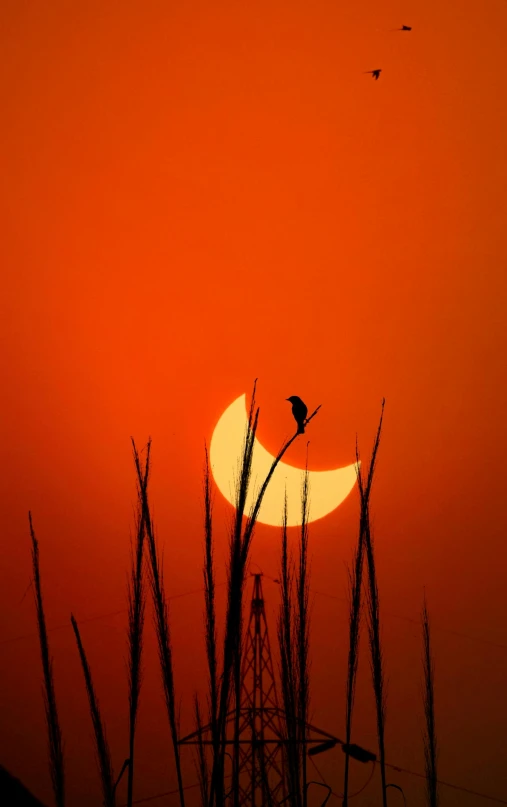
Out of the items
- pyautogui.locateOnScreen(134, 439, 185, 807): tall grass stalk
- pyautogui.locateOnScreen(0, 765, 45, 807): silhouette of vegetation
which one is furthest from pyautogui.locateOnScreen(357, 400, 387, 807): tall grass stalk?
pyautogui.locateOnScreen(0, 765, 45, 807): silhouette of vegetation

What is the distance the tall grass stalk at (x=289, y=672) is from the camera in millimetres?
1866

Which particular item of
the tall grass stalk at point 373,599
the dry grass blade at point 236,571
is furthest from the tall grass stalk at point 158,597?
the tall grass stalk at point 373,599

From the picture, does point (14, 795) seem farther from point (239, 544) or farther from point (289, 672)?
point (289, 672)

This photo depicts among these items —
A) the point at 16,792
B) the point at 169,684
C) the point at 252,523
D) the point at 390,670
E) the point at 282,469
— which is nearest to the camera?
the point at 16,792

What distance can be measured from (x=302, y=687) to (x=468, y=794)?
333 centimetres

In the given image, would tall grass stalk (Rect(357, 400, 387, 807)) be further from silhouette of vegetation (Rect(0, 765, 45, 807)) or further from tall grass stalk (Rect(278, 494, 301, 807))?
Result: silhouette of vegetation (Rect(0, 765, 45, 807))

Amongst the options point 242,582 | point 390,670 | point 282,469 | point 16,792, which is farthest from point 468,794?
point 16,792

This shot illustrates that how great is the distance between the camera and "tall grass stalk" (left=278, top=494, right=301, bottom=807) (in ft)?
6.12

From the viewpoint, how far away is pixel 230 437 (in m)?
4.29

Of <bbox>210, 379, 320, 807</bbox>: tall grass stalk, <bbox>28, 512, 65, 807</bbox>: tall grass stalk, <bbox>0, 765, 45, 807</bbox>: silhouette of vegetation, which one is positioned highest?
<bbox>210, 379, 320, 807</bbox>: tall grass stalk

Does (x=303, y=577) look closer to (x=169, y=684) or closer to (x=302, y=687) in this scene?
(x=302, y=687)

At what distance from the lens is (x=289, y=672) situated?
6.17ft

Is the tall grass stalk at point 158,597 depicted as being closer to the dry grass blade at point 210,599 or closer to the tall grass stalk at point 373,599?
the dry grass blade at point 210,599

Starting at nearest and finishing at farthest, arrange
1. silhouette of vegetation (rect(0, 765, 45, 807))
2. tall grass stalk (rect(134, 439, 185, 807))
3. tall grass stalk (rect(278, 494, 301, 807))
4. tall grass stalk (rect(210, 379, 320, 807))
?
1. silhouette of vegetation (rect(0, 765, 45, 807))
2. tall grass stalk (rect(210, 379, 320, 807))
3. tall grass stalk (rect(134, 439, 185, 807))
4. tall grass stalk (rect(278, 494, 301, 807))
